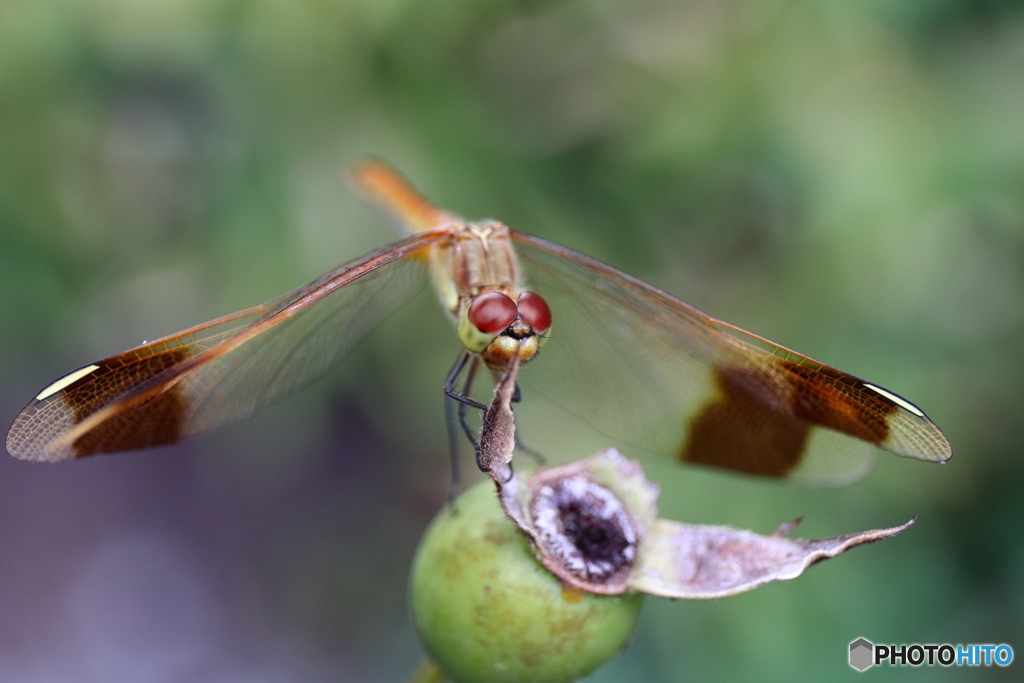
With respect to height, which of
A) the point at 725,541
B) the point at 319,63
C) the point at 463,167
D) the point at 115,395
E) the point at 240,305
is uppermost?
the point at 319,63

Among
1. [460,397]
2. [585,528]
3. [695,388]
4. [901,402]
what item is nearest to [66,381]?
[460,397]

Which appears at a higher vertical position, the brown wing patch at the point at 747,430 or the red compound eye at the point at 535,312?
the red compound eye at the point at 535,312

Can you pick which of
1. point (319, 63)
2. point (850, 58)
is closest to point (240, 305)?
point (319, 63)

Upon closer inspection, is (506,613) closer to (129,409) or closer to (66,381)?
(129,409)

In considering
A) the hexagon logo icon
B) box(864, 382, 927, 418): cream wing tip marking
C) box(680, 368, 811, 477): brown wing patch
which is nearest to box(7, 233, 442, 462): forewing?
box(680, 368, 811, 477): brown wing patch

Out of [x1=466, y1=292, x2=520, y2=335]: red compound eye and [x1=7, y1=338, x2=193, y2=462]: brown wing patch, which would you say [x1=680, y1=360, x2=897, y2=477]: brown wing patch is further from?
[x1=7, y1=338, x2=193, y2=462]: brown wing patch

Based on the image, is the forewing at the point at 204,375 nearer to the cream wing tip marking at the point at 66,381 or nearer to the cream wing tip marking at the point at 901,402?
the cream wing tip marking at the point at 66,381

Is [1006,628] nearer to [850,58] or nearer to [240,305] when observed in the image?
[850,58]

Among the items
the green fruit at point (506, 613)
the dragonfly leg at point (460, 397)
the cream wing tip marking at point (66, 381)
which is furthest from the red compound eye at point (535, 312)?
the cream wing tip marking at point (66, 381)
